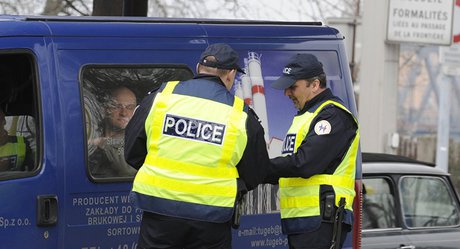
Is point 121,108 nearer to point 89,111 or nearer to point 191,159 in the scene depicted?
point 89,111

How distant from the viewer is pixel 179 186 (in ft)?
17.0

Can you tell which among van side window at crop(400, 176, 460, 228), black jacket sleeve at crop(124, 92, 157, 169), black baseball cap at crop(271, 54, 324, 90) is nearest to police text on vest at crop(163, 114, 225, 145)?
black jacket sleeve at crop(124, 92, 157, 169)

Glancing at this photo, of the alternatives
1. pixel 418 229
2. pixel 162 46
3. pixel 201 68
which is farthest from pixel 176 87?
pixel 418 229

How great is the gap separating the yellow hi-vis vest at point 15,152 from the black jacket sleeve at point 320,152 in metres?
1.31

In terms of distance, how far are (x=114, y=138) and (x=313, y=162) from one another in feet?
3.71

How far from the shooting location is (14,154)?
598cm

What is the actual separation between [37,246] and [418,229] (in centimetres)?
328

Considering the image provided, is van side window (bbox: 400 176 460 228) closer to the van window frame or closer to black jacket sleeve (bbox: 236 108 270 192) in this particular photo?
black jacket sleeve (bbox: 236 108 270 192)

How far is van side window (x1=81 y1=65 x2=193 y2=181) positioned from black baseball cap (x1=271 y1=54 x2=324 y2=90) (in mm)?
756

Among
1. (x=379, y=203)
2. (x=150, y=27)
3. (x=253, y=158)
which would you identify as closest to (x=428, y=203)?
(x=379, y=203)

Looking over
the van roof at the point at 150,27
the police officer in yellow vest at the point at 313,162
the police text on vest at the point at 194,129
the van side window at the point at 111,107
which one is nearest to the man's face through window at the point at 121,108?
the van side window at the point at 111,107

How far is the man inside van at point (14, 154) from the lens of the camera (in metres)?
5.91

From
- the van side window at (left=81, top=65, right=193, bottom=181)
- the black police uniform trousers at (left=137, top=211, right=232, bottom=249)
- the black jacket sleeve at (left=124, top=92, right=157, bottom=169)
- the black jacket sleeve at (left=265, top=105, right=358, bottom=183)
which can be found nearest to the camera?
the black police uniform trousers at (left=137, top=211, right=232, bottom=249)

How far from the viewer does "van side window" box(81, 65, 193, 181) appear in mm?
6043
